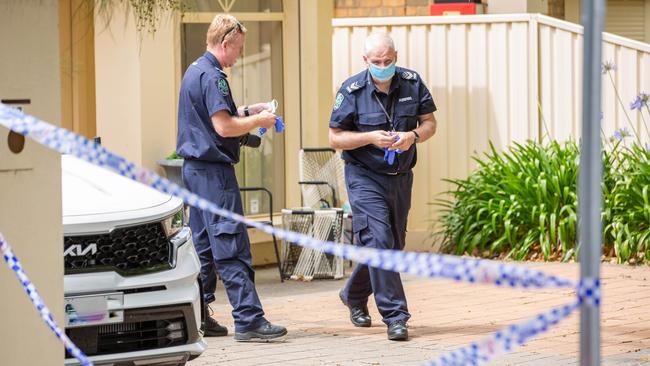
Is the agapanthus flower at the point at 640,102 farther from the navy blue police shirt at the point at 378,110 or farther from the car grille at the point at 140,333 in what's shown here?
A: the car grille at the point at 140,333

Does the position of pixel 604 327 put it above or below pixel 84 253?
below

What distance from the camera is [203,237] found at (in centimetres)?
812

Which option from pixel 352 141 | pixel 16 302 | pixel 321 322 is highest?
pixel 352 141

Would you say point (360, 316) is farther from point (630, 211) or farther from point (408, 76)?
point (630, 211)

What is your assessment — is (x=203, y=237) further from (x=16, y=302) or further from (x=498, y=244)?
(x=498, y=244)

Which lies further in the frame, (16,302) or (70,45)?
(70,45)

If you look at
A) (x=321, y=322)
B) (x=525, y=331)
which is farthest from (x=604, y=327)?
(x=525, y=331)

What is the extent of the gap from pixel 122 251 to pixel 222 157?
1.91m

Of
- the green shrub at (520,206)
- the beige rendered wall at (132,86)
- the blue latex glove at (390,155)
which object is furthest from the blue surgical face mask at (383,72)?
the green shrub at (520,206)

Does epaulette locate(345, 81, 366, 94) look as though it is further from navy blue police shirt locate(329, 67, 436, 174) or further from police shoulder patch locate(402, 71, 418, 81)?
police shoulder patch locate(402, 71, 418, 81)

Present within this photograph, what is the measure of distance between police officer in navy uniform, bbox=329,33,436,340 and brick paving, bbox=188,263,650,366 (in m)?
0.45

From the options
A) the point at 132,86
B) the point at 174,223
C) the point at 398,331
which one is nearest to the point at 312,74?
the point at 132,86

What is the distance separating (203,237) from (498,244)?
4.65m

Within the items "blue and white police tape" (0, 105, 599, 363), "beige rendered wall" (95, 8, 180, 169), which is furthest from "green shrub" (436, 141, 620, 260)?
"blue and white police tape" (0, 105, 599, 363)
